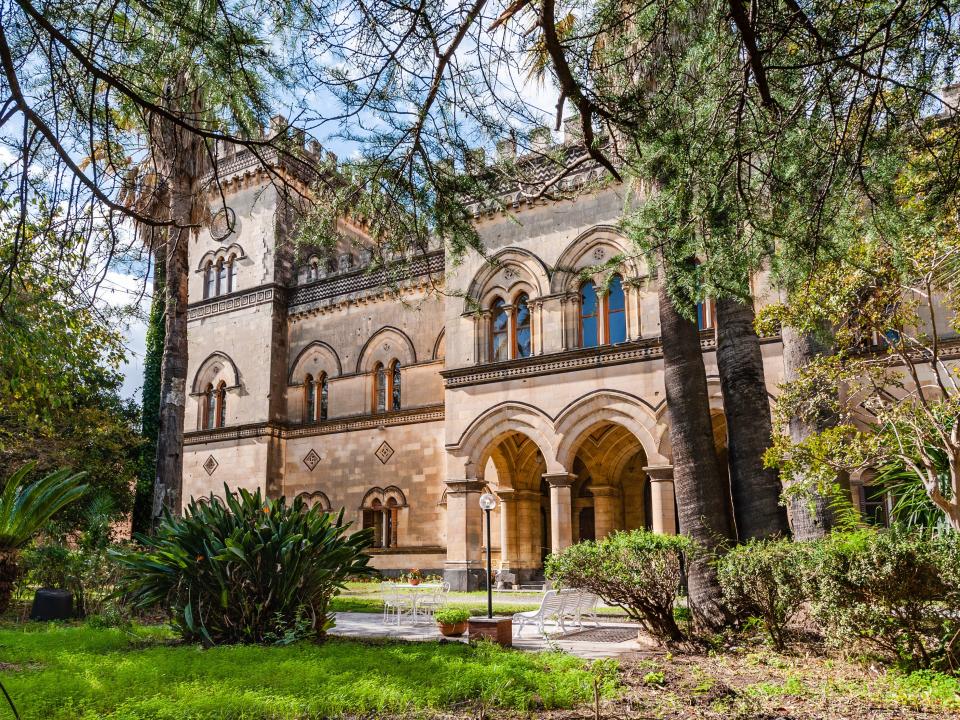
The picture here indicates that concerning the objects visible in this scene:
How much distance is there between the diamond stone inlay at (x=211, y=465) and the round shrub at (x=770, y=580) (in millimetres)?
20068

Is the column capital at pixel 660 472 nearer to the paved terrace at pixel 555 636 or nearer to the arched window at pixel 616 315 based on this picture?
the arched window at pixel 616 315

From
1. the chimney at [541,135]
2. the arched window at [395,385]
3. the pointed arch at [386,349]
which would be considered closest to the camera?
the chimney at [541,135]

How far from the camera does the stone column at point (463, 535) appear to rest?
756 inches

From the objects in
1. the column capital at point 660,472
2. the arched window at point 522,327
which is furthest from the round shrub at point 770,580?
the arched window at point 522,327

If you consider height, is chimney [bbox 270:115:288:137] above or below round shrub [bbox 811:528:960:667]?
above

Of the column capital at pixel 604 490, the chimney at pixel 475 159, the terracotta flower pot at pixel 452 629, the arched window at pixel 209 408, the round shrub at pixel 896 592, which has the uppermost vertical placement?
the arched window at pixel 209 408

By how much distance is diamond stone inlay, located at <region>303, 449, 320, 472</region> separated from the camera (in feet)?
79.6

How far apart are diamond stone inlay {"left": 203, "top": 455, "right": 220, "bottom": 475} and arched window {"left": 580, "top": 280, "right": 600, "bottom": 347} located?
12.7 meters

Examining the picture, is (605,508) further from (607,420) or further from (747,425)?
(747,425)

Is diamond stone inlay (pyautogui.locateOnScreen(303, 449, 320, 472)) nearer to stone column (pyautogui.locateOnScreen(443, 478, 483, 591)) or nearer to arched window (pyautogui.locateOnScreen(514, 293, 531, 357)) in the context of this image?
stone column (pyautogui.locateOnScreen(443, 478, 483, 591))

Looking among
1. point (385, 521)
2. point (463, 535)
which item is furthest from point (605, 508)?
point (385, 521)

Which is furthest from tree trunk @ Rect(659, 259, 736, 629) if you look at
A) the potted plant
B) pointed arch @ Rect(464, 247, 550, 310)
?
pointed arch @ Rect(464, 247, 550, 310)

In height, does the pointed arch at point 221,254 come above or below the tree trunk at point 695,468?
above

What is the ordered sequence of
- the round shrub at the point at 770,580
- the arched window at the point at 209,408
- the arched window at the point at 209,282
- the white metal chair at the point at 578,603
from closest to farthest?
the round shrub at the point at 770,580
the white metal chair at the point at 578,603
the arched window at the point at 209,408
the arched window at the point at 209,282
